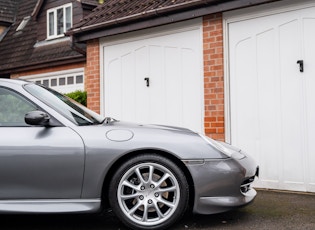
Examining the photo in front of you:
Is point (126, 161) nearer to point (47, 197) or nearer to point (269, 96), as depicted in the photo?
point (47, 197)

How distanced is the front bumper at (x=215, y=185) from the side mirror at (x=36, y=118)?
130 centimetres

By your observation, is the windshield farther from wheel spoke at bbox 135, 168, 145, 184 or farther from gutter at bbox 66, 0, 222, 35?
A: gutter at bbox 66, 0, 222, 35

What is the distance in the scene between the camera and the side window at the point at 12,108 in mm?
4172

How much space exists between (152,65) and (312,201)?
3486 mm

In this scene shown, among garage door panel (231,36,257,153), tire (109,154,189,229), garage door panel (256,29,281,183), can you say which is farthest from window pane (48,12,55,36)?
tire (109,154,189,229)

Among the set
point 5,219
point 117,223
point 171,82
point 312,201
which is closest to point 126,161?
point 117,223

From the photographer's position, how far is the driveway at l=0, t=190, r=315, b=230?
13.8 ft

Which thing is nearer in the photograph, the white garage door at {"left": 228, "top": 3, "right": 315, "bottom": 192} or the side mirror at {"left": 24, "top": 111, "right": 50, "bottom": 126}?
the side mirror at {"left": 24, "top": 111, "right": 50, "bottom": 126}

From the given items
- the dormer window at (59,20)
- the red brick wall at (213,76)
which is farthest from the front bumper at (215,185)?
the dormer window at (59,20)

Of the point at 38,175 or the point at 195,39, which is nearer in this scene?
the point at 38,175

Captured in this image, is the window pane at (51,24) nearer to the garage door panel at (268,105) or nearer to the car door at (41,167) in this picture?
the garage door panel at (268,105)

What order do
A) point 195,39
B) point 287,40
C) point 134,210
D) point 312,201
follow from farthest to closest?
point 195,39 < point 287,40 < point 312,201 < point 134,210

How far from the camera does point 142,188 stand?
13.2 ft

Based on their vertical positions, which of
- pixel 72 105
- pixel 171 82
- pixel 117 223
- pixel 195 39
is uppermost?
pixel 195 39
